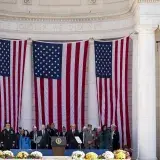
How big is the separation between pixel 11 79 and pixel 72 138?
711cm

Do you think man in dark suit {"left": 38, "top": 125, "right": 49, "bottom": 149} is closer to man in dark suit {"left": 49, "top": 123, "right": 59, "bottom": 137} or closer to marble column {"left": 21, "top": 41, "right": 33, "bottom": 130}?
man in dark suit {"left": 49, "top": 123, "right": 59, "bottom": 137}

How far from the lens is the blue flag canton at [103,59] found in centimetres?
4438

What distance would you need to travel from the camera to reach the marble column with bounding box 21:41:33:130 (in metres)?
45.4

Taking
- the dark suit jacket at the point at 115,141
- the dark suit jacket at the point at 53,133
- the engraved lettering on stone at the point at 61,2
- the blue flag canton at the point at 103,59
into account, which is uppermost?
the engraved lettering on stone at the point at 61,2

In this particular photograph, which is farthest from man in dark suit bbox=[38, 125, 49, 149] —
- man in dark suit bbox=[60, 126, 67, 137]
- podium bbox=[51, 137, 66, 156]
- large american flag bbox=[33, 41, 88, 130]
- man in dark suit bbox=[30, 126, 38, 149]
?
podium bbox=[51, 137, 66, 156]

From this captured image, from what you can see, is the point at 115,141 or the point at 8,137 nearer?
the point at 8,137

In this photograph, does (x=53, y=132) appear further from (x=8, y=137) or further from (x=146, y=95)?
(x=146, y=95)

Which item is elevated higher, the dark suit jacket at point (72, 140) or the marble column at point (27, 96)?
the marble column at point (27, 96)

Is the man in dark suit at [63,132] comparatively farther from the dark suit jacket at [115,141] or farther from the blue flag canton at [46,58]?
the blue flag canton at [46,58]

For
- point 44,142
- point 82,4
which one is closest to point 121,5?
point 82,4

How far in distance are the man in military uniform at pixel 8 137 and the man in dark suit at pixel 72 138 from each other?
3940 millimetres

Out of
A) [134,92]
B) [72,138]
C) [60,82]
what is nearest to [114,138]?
[72,138]

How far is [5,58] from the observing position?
44.7 metres

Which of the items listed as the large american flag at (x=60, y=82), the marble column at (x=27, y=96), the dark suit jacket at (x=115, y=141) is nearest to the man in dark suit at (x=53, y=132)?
the large american flag at (x=60, y=82)
